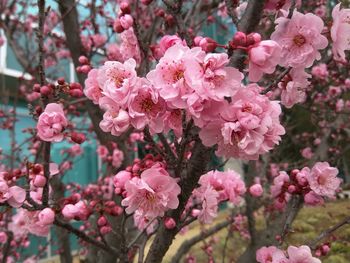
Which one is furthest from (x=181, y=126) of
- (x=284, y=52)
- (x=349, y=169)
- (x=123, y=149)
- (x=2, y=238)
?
(x=349, y=169)

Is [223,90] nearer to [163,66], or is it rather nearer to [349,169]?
[163,66]

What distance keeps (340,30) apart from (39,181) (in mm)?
1105

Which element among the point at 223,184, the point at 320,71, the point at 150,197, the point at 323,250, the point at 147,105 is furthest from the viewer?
the point at 320,71

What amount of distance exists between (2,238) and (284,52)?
1977 millimetres

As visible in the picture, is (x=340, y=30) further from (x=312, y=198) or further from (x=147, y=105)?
(x=312, y=198)

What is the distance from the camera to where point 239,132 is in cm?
94

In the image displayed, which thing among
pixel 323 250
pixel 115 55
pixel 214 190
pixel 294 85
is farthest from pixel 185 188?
pixel 115 55

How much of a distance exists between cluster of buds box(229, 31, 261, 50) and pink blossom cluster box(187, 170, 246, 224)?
2.25 ft

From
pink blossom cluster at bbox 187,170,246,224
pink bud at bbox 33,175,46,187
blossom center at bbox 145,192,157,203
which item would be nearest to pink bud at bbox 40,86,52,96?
pink bud at bbox 33,175,46,187

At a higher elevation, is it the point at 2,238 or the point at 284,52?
the point at 284,52

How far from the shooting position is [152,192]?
1080 mm

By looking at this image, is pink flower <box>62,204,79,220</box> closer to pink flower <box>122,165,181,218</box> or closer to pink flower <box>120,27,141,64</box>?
pink flower <box>122,165,181,218</box>

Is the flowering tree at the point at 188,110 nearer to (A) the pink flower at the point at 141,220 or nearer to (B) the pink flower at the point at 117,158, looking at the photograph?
(A) the pink flower at the point at 141,220

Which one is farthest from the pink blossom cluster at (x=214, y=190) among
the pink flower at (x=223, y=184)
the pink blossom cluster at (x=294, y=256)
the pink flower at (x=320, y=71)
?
the pink flower at (x=320, y=71)
